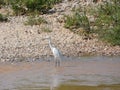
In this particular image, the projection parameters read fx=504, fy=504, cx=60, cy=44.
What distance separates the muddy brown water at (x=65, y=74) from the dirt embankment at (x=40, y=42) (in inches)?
28.0

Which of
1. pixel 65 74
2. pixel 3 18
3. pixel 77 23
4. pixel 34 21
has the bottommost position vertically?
pixel 65 74

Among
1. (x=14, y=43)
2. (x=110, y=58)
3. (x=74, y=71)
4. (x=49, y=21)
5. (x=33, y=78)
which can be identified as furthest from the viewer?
(x=49, y=21)

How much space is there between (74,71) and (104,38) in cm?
363

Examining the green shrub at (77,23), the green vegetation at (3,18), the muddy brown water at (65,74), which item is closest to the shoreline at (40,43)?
the green shrub at (77,23)

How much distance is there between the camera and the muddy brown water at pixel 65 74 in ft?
36.6

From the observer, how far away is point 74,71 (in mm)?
12961

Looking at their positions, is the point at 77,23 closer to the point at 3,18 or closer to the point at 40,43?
the point at 40,43

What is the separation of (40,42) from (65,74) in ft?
12.1

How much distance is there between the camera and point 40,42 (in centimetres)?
1612

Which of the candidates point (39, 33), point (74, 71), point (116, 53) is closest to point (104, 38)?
point (116, 53)

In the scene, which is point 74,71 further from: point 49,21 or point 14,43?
point 49,21

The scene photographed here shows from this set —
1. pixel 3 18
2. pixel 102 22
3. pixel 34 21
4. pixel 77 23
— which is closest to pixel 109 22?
pixel 102 22

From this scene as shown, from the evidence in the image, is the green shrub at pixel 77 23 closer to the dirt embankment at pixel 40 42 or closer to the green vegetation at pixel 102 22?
the green vegetation at pixel 102 22

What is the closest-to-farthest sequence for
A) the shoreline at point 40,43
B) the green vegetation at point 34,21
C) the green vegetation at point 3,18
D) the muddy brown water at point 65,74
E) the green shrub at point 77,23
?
the muddy brown water at point 65,74, the shoreline at point 40,43, the green shrub at point 77,23, the green vegetation at point 34,21, the green vegetation at point 3,18
